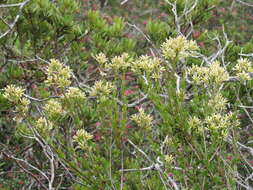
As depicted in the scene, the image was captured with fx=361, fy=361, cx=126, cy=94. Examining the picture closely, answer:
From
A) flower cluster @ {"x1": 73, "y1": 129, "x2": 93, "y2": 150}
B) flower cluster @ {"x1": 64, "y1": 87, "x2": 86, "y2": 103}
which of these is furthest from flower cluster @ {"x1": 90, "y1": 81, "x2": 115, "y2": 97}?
flower cluster @ {"x1": 73, "y1": 129, "x2": 93, "y2": 150}

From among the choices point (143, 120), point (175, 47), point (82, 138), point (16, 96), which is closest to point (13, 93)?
point (16, 96)

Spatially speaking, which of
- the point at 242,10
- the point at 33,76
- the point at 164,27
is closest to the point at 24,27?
the point at 33,76


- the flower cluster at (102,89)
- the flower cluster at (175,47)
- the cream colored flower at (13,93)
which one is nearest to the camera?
the flower cluster at (175,47)

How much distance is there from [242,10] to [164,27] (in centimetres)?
946

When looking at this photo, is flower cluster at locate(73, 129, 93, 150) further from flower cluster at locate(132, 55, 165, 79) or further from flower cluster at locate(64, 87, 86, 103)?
flower cluster at locate(132, 55, 165, 79)

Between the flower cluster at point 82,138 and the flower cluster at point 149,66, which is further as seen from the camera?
the flower cluster at point 149,66

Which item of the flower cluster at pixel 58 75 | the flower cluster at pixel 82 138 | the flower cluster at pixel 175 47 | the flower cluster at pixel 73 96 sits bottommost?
the flower cluster at pixel 82 138

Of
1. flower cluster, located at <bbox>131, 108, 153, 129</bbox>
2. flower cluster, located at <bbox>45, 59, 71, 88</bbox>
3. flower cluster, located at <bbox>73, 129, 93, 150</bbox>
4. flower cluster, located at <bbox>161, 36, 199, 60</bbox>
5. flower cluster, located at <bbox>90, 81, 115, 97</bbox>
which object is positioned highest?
flower cluster, located at <bbox>161, 36, 199, 60</bbox>

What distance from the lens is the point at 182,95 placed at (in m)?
1.55

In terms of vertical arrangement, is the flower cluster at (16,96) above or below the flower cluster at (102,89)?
above

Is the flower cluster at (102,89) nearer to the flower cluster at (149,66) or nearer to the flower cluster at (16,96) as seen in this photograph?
the flower cluster at (149,66)

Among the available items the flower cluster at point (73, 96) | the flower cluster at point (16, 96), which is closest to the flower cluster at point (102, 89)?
the flower cluster at point (73, 96)

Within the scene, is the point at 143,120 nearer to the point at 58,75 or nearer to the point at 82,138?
the point at 82,138

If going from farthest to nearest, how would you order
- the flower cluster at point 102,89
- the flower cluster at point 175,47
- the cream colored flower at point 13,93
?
1. the flower cluster at point 102,89
2. the cream colored flower at point 13,93
3. the flower cluster at point 175,47
